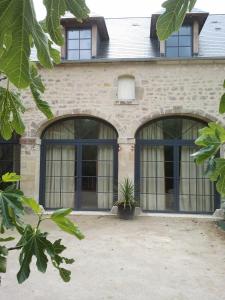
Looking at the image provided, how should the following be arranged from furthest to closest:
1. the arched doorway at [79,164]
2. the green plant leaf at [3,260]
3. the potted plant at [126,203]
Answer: the arched doorway at [79,164] → the potted plant at [126,203] → the green plant leaf at [3,260]

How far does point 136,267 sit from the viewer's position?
14.2 ft

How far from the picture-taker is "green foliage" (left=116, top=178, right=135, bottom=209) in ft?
25.4

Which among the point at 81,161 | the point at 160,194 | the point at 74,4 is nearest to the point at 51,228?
the point at 81,161

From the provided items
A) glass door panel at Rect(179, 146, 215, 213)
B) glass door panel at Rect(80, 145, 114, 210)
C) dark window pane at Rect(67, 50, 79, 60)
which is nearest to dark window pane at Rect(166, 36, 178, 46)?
dark window pane at Rect(67, 50, 79, 60)

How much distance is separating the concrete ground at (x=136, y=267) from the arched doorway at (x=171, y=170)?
1.43 m

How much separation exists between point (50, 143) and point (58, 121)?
2.07 ft

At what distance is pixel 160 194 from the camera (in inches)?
329

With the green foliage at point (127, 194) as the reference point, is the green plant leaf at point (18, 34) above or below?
above

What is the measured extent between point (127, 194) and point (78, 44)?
14.1 feet

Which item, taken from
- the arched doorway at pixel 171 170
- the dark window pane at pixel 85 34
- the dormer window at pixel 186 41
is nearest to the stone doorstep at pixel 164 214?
the arched doorway at pixel 171 170

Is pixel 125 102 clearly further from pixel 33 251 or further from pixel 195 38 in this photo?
pixel 33 251

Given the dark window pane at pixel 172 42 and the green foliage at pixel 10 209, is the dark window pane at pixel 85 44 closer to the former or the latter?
the dark window pane at pixel 172 42

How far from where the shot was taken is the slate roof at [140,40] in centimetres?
866

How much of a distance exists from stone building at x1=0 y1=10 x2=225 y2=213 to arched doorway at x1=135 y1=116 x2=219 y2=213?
0.03 metres
